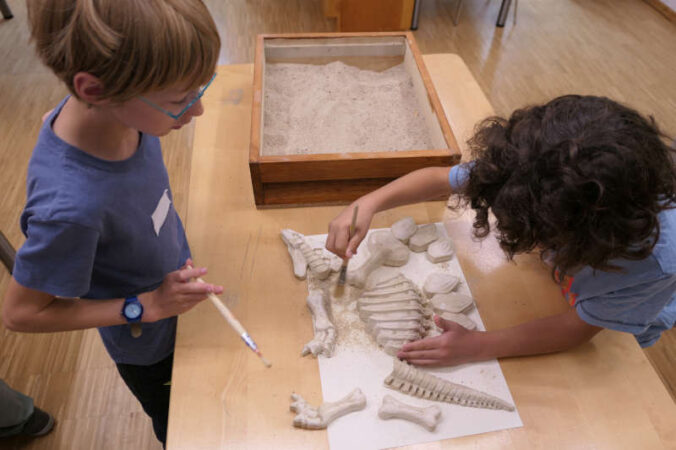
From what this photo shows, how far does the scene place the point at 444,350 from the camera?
1133mm

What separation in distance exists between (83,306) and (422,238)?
947 mm

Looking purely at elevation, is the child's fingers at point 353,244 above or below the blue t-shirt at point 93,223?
below

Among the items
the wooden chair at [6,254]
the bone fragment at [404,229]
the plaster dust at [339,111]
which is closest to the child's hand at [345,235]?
the bone fragment at [404,229]

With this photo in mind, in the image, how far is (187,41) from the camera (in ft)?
2.39

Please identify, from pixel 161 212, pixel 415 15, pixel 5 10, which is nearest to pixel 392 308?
pixel 161 212

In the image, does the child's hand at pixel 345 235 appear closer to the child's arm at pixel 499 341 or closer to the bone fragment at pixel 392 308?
the bone fragment at pixel 392 308

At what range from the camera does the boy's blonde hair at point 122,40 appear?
2.18 ft

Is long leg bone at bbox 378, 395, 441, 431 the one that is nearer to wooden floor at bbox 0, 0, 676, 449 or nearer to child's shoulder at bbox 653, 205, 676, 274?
child's shoulder at bbox 653, 205, 676, 274

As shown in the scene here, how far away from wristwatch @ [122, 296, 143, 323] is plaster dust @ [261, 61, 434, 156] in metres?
0.81

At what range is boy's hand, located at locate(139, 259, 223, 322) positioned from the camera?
0.97 metres

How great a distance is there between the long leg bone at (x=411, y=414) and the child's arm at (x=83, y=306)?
0.48 m

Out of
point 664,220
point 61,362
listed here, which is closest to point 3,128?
point 61,362

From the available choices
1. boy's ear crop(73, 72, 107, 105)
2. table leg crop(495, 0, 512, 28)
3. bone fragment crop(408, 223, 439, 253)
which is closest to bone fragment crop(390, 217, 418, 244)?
bone fragment crop(408, 223, 439, 253)

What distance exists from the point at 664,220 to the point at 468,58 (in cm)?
326
